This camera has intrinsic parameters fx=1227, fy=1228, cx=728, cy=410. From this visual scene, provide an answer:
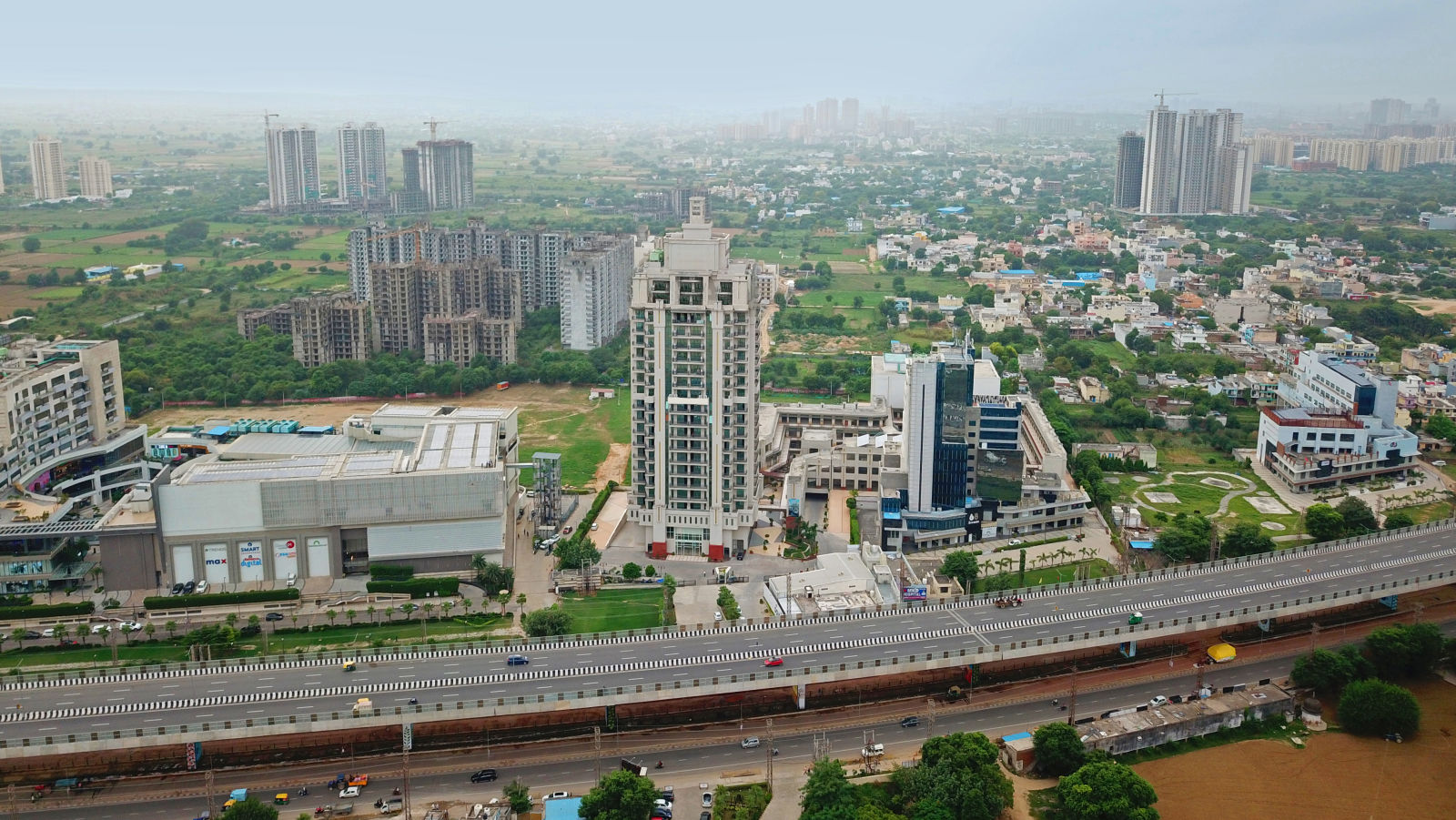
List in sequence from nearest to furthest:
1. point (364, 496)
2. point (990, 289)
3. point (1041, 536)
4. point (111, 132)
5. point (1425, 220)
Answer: point (364, 496) < point (1041, 536) < point (990, 289) < point (1425, 220) < point (111, 132)

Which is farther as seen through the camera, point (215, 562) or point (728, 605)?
point (215, 562)

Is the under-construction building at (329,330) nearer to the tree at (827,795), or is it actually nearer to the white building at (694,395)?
the white building at (694,395)

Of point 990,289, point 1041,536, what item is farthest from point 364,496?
point 990,289

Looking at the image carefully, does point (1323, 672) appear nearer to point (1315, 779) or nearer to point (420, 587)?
point (1315, 779)

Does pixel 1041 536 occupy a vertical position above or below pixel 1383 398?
below

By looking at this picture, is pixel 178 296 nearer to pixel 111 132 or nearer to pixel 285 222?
pixel 285 222

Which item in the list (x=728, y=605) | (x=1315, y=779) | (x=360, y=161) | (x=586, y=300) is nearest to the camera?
(x=1315, y=779)

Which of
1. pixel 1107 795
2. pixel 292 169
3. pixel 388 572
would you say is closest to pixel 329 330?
pixel 388 572
